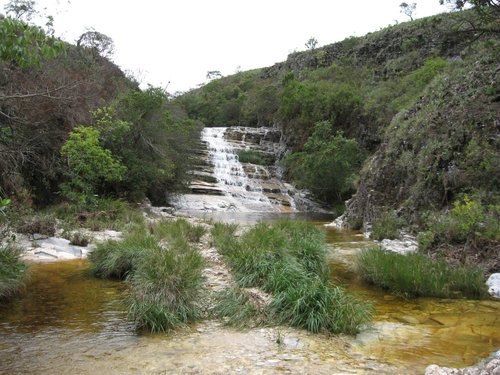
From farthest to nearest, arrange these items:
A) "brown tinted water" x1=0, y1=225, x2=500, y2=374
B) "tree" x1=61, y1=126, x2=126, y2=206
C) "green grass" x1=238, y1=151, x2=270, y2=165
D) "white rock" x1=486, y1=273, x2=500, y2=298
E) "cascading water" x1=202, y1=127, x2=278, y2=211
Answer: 1. "green grass" x1=238, y1=151, x2=270, y2=165
2. "cascading water" x1=202, y1=127, x2=278, y2=211
3. "tree" x1=61, y1=126, x2=126, y2=206
4. "white rock" x1=486, y1=273, x2=500, y2=298
5. "brown tinted water" x1=0, y1=225, x2=500, y2=374

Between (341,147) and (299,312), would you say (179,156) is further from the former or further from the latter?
(299,312)

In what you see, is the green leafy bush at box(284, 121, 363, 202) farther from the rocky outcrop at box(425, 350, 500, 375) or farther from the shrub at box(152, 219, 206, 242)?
the rocky outcrop at box(425, 350, 500, 375)

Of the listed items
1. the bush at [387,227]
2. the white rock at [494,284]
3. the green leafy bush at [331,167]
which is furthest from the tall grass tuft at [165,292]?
the green leafy bush at [331,167]

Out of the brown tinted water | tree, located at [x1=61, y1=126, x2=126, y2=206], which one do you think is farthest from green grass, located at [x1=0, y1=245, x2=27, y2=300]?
tree, located at [x1=61, y1=126, x2=126, y2=206]

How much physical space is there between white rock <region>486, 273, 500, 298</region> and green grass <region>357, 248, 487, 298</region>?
4.8 inches

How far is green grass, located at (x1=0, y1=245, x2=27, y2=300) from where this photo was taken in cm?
562

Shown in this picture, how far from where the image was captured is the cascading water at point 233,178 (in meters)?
27.4

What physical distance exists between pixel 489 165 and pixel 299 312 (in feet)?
22.4

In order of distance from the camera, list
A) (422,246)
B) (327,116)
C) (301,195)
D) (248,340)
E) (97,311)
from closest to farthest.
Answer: (248,340)
(97,311)
(422,246)
(301,195)
(327,116)

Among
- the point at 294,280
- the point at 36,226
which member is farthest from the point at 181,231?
the point at 294,280

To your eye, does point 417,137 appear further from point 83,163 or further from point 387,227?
point 83,163

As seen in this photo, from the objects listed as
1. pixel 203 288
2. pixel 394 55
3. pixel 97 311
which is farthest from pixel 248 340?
pixel 394 55

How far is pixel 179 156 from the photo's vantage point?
2303 centimetres

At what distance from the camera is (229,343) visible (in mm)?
4238
